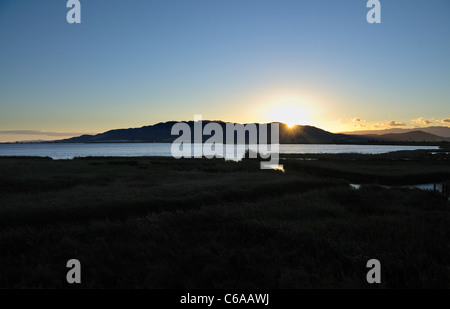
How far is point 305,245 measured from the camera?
11586mm

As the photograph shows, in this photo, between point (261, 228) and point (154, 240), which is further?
point (261, 228)

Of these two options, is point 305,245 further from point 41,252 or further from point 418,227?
point 41,252

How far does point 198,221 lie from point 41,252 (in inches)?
274

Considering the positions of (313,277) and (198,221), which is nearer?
(313,277)

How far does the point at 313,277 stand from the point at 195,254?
4.25 m

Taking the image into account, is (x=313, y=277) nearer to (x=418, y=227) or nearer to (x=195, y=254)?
(x=195, y=254)

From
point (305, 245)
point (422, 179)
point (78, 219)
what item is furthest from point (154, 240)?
point (422, 179)

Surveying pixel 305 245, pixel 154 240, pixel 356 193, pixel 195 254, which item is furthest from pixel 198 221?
pixel 356 193

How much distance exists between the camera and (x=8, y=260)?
1079 cm
